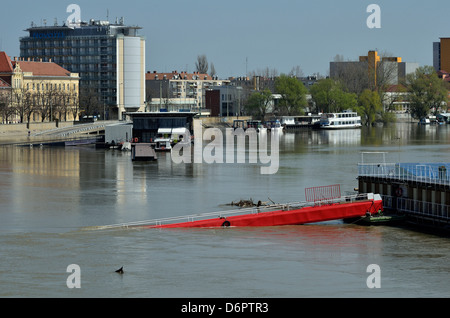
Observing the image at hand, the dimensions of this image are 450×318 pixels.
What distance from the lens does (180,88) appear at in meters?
172

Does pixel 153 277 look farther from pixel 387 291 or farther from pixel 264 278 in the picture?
pixel 387 291

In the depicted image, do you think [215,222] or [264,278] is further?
[215,222]

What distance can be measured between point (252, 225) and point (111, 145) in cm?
4654

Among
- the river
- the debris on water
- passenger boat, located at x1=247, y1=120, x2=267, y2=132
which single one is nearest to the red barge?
the river

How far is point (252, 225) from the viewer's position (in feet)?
102

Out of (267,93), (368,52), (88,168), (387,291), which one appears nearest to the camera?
(387,291)

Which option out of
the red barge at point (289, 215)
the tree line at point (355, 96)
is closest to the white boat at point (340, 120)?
the tree line at point (355, 96)

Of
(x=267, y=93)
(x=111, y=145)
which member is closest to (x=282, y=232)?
(x=111, y=145)

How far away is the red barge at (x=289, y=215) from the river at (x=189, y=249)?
417 mm

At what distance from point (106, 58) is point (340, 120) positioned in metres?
33.7
